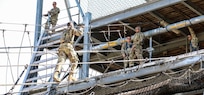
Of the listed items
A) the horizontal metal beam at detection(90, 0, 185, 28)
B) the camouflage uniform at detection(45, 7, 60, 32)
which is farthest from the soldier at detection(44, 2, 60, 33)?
the horizontal metal beam at detection(90, 0, 185, 28)

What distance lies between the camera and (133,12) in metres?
18.7

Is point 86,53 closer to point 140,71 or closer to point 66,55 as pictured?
point 66,55

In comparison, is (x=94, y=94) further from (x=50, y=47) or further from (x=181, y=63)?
(x=50, y=47)

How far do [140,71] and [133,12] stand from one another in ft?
7.16

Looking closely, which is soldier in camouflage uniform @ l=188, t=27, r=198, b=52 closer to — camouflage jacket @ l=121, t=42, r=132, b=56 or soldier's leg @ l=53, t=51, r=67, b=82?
camouflage jacket @ l=121, t=42, r=132, b=56

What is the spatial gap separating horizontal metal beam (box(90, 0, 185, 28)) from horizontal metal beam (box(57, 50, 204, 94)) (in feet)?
6.13

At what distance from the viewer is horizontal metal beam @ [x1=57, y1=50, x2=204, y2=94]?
16484mm

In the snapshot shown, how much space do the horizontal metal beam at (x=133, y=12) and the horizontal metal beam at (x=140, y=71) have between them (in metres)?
1.87

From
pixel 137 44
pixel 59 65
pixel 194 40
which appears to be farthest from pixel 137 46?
pixel 59 65

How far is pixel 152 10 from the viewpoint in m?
18.3

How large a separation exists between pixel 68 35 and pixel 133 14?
214 cm

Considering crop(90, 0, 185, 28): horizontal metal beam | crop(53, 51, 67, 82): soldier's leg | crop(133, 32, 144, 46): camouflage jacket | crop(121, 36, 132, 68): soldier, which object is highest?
crop(90, 0, 185, 28): horizontal metal beam

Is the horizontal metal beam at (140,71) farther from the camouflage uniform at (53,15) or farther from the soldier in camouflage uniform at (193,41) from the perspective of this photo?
the camouflage uniform at (53,15)

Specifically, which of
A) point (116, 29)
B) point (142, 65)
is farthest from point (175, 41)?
point (142, 65)
